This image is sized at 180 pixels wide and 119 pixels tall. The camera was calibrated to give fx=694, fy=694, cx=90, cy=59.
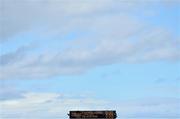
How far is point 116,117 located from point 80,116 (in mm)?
7551

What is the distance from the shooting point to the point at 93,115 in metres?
140

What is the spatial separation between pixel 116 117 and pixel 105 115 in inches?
106

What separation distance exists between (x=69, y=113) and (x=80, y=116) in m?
2.46

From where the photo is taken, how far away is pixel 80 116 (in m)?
140

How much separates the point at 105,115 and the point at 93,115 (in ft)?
7.95

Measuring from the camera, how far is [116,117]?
141 meters

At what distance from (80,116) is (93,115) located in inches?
104

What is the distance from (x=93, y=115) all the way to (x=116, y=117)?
4.95 meters

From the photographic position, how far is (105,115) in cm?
14000

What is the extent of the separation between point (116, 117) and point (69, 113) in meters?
9.64

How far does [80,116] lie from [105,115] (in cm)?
506
